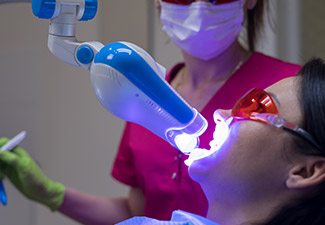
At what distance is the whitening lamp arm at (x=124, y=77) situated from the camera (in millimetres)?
867

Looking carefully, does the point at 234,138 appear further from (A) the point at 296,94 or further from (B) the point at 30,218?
(B) the point at 30,218

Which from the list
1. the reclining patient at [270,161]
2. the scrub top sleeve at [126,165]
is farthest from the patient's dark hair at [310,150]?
the scrub top sleeve at [126,165]

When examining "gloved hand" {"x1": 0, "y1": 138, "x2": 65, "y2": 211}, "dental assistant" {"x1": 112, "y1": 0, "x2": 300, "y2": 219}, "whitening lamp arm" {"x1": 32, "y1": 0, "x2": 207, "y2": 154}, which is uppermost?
"whitening lamp arm" {"x1": 32, "y1": 0, "x2": 207, "y2": 154}

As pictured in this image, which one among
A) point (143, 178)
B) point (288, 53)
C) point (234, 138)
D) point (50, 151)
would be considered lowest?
point (50, 151)

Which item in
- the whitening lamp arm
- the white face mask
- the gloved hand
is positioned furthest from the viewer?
the gloved hand

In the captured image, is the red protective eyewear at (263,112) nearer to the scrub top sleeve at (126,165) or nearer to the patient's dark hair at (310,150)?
the patient's dark hair at (310,150)

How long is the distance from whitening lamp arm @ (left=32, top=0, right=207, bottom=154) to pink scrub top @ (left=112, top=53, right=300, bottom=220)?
500 mm

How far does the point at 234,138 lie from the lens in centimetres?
105

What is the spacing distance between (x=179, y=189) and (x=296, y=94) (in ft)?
1.69

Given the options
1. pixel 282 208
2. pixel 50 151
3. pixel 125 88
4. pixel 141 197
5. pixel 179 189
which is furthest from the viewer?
pixel 50 151

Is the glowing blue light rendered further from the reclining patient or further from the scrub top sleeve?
the scrub top sleeve

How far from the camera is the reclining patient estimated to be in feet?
3.34

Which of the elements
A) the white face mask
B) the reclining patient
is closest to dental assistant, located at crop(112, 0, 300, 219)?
the white face mask

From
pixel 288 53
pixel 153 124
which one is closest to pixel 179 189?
pixel 153 124
